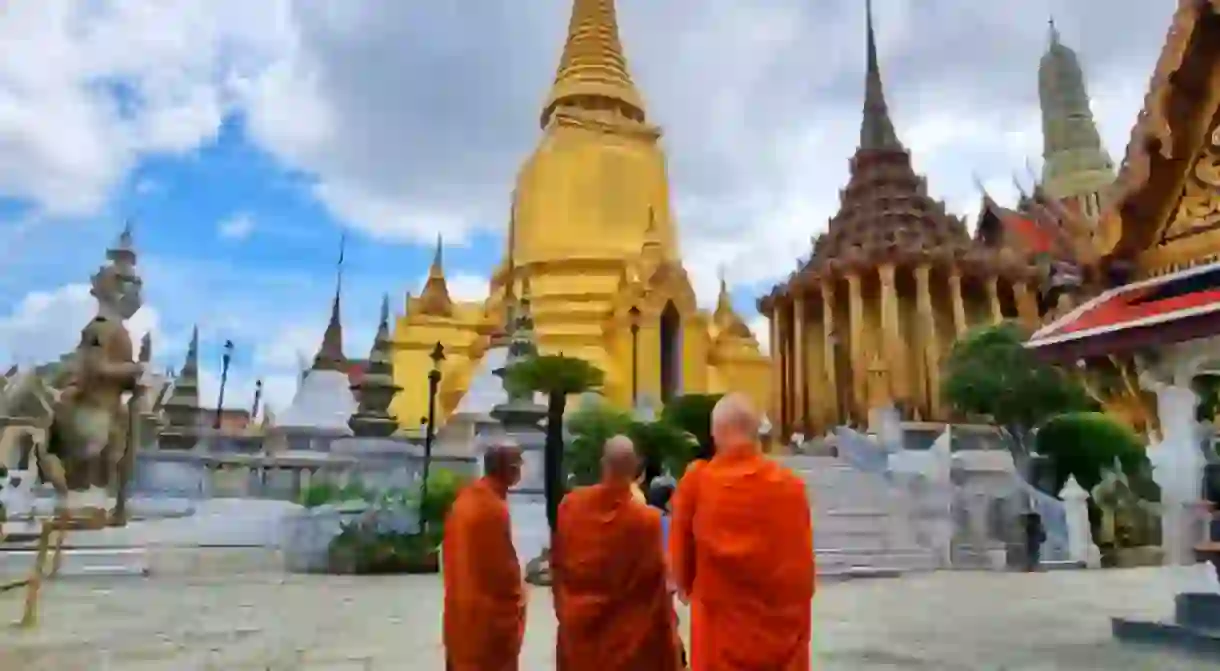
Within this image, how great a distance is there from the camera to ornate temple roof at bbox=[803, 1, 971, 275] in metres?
24.2

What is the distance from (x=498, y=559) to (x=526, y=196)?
2381cm

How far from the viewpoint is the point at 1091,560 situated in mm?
13031

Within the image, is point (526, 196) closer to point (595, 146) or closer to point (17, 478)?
point (595, 146)

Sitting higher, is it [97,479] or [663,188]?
[663,188]

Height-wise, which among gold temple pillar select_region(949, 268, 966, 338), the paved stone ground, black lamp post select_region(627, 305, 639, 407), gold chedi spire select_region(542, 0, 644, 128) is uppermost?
gold chedi spire select_region(542, 0, 644, 128)

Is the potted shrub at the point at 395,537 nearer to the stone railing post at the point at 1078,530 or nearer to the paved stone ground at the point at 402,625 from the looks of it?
the paved stone ground at the point at 402,625

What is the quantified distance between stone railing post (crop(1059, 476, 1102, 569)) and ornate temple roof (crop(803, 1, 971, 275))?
37.0 ft

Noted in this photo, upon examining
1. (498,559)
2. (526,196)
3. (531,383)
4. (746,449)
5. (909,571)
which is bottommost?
(909,571)

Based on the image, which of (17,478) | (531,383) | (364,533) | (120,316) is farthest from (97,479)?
(531,383)

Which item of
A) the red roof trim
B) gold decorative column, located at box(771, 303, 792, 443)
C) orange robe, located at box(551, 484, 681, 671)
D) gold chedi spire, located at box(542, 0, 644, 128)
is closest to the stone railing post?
the red roof trim

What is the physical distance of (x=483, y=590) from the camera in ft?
11.2

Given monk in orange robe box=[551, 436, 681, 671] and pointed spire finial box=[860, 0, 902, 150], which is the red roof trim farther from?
pointed spire finial box=[860, 0, 902, 150]

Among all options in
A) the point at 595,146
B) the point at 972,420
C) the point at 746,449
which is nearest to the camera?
the point at 746,449

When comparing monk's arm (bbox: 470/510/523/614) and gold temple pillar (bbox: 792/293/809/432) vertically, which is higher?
gold temple pillar (bbox: 792/293/809/432)
